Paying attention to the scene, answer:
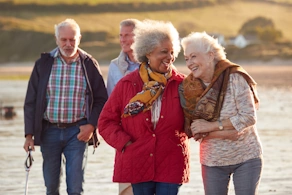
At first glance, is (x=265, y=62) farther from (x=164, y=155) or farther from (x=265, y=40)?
(x=164, y=155)

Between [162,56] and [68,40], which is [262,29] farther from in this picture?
[162,56]

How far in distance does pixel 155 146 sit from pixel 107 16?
11327 cm

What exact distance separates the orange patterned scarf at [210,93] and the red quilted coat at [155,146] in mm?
117

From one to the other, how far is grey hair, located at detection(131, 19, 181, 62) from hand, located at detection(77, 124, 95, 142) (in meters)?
1.38

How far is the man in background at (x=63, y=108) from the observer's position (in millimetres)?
7855

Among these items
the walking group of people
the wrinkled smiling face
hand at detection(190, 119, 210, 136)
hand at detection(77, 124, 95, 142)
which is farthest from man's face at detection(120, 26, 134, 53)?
hand at detection(190, 119, 210, 136)

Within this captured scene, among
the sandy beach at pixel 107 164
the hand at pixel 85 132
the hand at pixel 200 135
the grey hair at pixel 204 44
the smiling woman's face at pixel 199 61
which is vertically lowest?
the sandy beach at pixel 107 164

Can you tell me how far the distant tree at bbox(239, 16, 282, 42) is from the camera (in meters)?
98.7

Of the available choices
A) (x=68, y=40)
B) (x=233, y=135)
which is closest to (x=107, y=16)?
(x=68, y=40)

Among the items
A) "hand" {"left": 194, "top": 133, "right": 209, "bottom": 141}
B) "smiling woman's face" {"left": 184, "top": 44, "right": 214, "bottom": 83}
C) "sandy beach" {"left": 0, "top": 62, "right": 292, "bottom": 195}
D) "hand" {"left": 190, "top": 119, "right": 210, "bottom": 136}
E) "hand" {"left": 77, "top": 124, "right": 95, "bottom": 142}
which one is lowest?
"sandy beach" {"left": 0, "top": 62, "right": 292, "bottom": 195}

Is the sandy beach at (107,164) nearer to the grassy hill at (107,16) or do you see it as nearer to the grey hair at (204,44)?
the grey hair at (204,44)

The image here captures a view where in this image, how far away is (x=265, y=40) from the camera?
323 ft

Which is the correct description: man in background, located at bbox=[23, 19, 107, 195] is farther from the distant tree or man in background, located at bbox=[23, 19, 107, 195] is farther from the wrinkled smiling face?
the distant tree

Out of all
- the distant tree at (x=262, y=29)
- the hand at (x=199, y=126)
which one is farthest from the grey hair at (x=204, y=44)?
the distant tree at (x=262, y=29)
